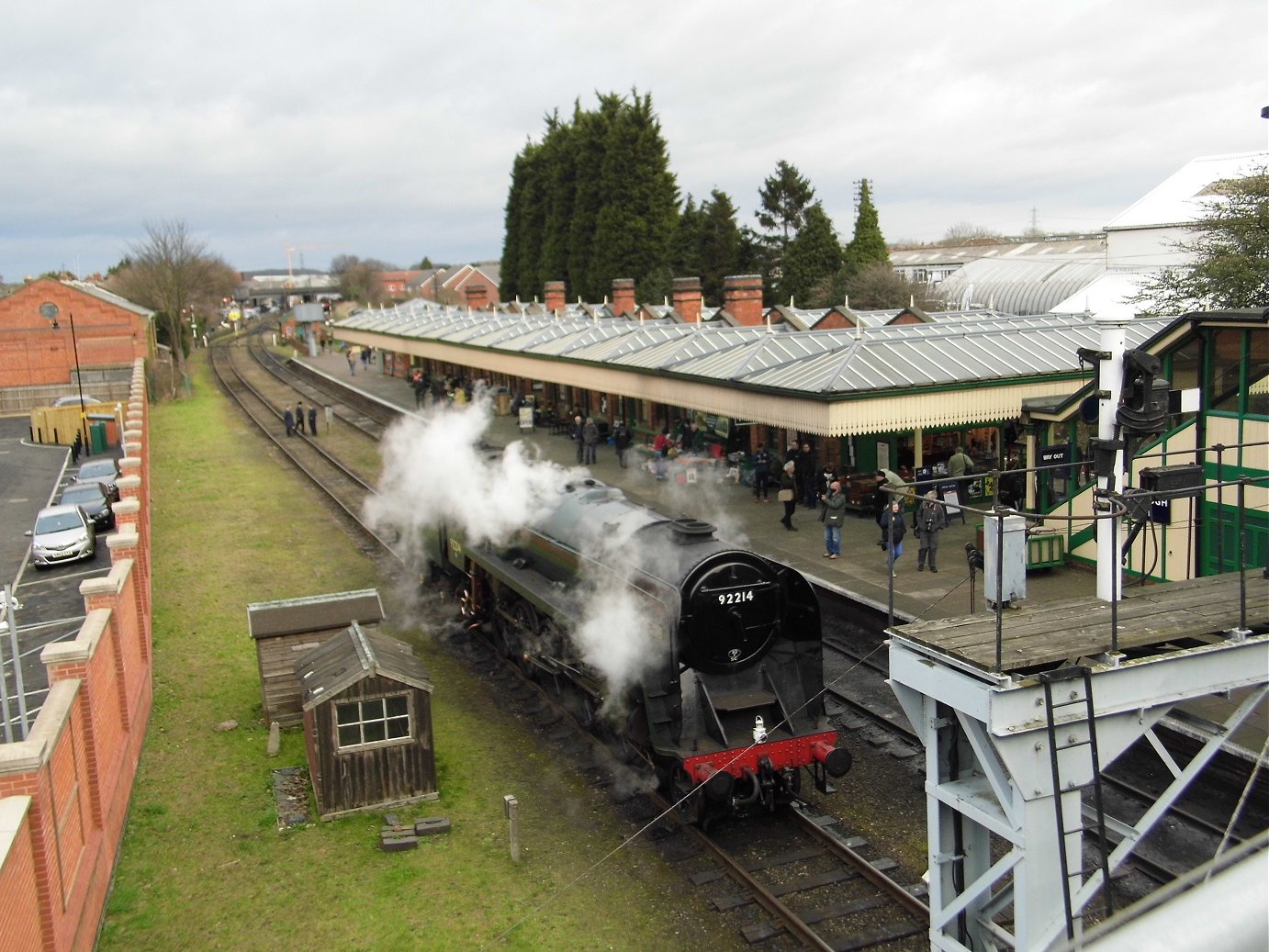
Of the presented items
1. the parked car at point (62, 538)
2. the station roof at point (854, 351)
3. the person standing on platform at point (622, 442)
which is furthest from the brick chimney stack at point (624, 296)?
the parked car at point (62, 538)

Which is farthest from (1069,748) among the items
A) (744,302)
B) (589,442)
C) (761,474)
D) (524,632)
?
(744,302)

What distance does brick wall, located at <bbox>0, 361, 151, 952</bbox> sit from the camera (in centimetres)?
731

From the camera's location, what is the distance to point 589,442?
99.2 ft

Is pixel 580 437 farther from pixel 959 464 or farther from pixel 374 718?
pixel 374 718

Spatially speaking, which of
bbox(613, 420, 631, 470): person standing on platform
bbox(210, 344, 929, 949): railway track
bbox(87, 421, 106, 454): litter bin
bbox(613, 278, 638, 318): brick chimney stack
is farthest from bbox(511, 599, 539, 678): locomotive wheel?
bbox(613, 278, 638, 318): brick chimney stack

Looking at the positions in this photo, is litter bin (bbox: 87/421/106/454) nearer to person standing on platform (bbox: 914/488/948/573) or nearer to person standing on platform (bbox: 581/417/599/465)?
person standing on platform (bbox: 581/417/599/465)

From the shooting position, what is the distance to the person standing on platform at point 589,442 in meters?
30.2

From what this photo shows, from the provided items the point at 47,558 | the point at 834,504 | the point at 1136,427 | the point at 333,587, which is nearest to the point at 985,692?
the point at 1136,427

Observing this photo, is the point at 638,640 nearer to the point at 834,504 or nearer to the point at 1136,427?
the point at 1136,427

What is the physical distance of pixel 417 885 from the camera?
945 cm

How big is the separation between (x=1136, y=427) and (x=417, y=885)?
7.74 meters

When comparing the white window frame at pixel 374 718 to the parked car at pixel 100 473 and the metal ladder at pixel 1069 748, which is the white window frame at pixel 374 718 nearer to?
the metal ladder at pixel 1069 748

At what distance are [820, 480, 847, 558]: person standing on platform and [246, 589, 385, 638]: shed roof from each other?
8.19m

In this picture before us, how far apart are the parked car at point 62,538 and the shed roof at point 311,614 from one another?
10730 mm
